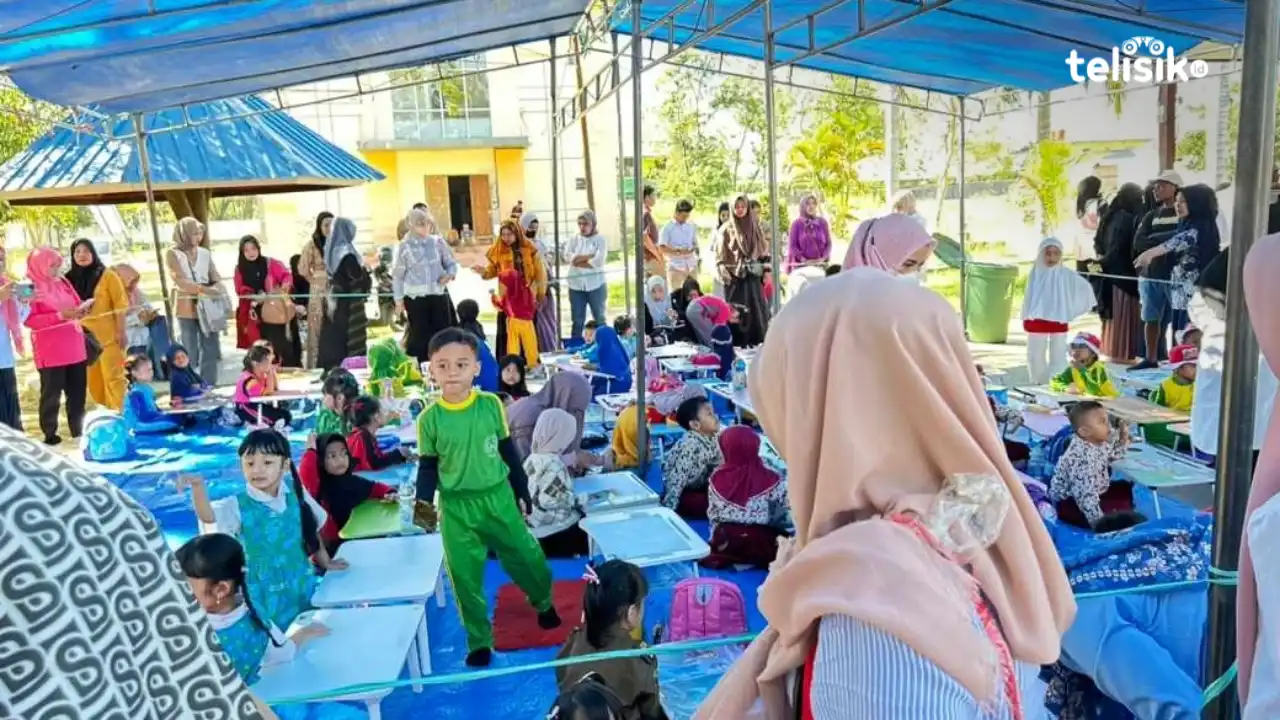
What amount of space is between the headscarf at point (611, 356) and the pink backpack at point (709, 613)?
12.5ft

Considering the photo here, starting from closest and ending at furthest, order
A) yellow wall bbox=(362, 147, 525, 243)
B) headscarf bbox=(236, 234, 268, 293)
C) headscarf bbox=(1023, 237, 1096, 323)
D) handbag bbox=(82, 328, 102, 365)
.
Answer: handbag bbox=(82, 328, 102, 365), headscarf bbox=(1023, 237, 1096, 323), headscarf bbox=(236, 234, 268, 293), yellow wall bbox=(362, 147, 525, 243)

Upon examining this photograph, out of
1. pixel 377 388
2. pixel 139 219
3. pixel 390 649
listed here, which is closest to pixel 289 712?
pixel 390 649

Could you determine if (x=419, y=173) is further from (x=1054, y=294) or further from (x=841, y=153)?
(x=1054, y=294)

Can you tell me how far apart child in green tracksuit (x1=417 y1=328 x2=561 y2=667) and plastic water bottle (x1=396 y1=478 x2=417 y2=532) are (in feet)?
2.75

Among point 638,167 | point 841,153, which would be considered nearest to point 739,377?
point 638,167

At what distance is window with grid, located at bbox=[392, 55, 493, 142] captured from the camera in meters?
24.8

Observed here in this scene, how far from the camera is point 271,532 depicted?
11.3 ft

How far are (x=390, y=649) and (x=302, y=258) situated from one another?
660cm

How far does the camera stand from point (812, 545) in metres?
1.17

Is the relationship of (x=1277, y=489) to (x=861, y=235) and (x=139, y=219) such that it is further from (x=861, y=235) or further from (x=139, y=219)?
(x=139, y=219)

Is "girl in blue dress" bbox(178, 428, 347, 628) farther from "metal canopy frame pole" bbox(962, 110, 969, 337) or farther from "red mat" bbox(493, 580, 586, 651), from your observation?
"metal canopy frame pole" bbox(962, 110, 969, 337)

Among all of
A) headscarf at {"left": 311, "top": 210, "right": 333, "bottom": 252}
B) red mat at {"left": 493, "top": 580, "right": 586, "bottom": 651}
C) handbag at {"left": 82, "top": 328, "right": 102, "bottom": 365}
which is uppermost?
headscarf at {"left": 311, "top": 210, "right": 333, "bottom": 252}

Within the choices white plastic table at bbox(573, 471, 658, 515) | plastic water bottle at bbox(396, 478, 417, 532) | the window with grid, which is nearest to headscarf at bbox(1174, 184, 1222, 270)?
white plastic table at bbox(573, 471, 658, 515)

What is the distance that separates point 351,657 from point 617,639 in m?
0.78
